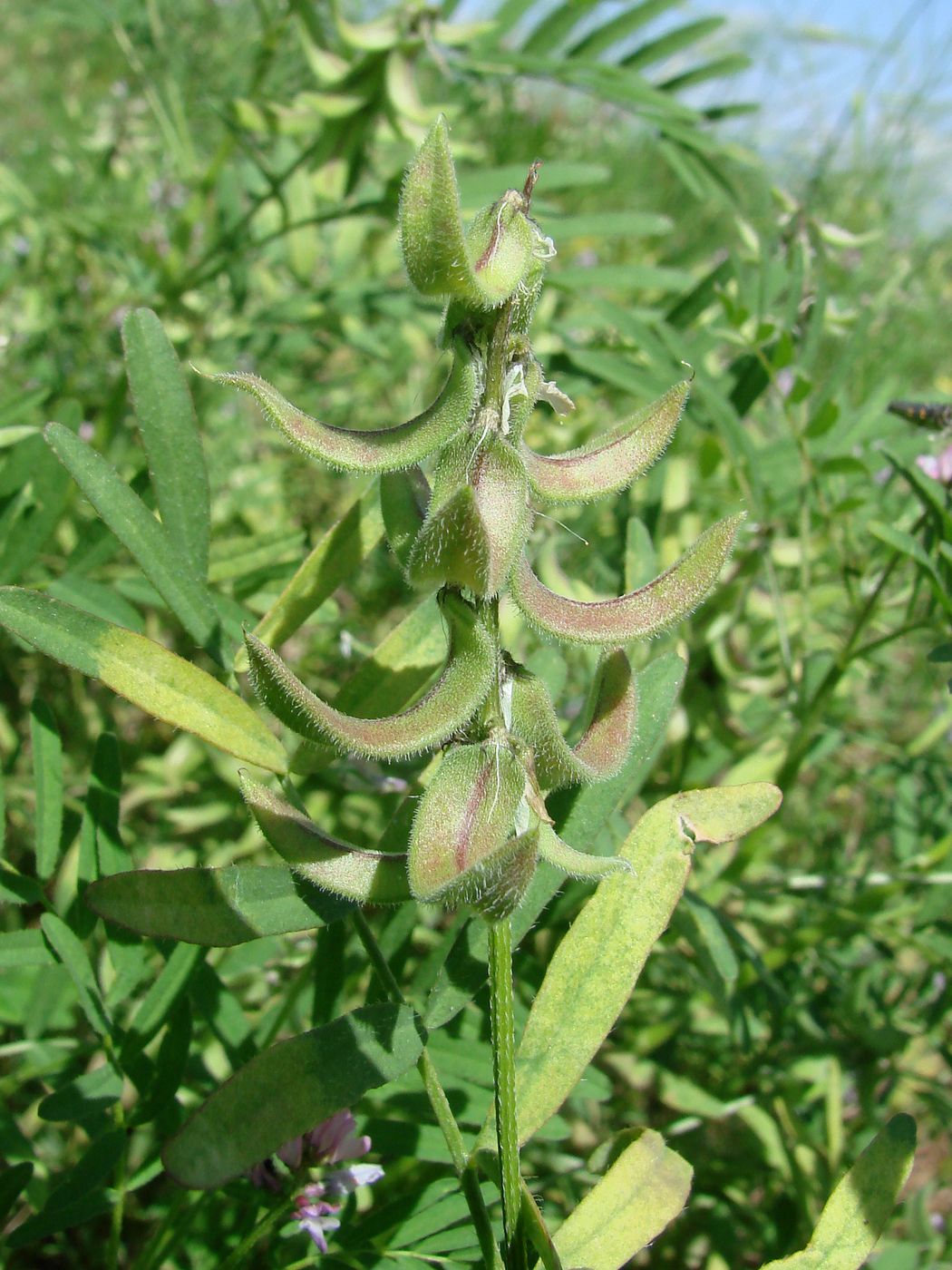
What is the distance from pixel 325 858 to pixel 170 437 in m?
0.44

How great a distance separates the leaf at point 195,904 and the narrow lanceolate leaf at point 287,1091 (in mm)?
92

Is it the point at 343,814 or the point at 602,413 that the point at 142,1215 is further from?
the point at 602,413

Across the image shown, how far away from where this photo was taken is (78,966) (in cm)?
100

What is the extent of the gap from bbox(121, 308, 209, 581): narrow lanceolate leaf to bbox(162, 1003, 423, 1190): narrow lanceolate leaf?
440 mm

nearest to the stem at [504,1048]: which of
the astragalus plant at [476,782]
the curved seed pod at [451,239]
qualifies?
the astragalus plant at [476,782]

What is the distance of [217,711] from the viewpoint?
90 cm

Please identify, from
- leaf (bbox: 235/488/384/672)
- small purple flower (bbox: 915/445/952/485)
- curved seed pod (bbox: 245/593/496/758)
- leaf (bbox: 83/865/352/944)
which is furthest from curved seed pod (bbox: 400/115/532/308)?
small purple flower (bbox: 915/445/952/485)

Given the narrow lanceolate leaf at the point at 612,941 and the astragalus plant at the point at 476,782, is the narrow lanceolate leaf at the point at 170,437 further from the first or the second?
the narrow lanceolate leaf at the point at 612,941

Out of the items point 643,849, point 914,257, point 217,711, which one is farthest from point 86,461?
point 914,257

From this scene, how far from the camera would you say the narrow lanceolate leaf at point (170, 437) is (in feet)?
3.30

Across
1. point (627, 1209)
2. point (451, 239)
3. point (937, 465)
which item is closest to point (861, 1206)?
point (627, 1209)

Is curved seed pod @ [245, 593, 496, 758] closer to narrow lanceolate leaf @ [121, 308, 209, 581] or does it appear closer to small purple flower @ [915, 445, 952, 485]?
narrow lanceolate leaf @ [121, 308, 209, 581]

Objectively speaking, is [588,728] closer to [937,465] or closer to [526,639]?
[937,465]

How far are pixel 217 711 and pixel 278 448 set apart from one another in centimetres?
227
